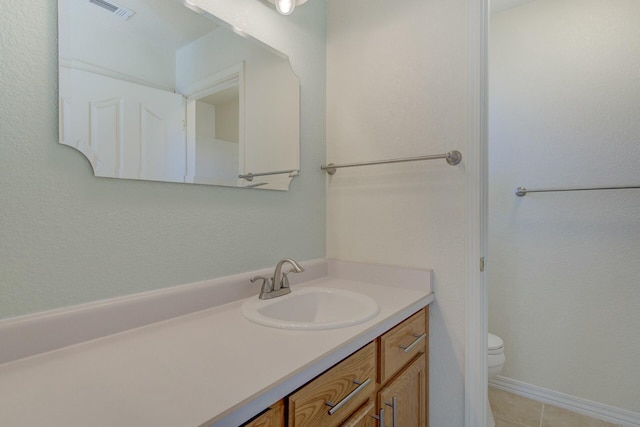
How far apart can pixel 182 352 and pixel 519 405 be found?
1.99 meters

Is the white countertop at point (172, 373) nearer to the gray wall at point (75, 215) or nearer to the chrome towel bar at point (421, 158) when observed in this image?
the gray wall at point (75, 215)

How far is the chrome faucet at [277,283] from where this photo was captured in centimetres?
112

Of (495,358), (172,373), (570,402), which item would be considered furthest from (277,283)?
(570,402)

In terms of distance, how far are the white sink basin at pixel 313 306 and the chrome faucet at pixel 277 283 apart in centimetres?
2

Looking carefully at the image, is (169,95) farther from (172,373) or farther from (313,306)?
(313,306)

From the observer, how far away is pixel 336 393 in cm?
76

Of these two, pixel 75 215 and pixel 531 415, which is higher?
pixel 75 215

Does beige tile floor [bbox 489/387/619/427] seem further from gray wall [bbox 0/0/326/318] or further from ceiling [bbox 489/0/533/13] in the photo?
ceiling [bbox 489/0/533/13]

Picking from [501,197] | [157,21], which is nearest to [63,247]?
[157,21]

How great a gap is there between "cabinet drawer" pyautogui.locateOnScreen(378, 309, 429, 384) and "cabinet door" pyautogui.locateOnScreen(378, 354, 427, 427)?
4cm

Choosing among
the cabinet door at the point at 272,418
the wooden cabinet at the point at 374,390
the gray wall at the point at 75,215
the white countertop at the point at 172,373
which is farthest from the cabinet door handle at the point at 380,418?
the gray wall at the point at 75,215

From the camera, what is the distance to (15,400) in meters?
0.54

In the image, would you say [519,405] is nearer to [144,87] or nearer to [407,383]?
[407,383]

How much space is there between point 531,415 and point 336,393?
5.29ft
